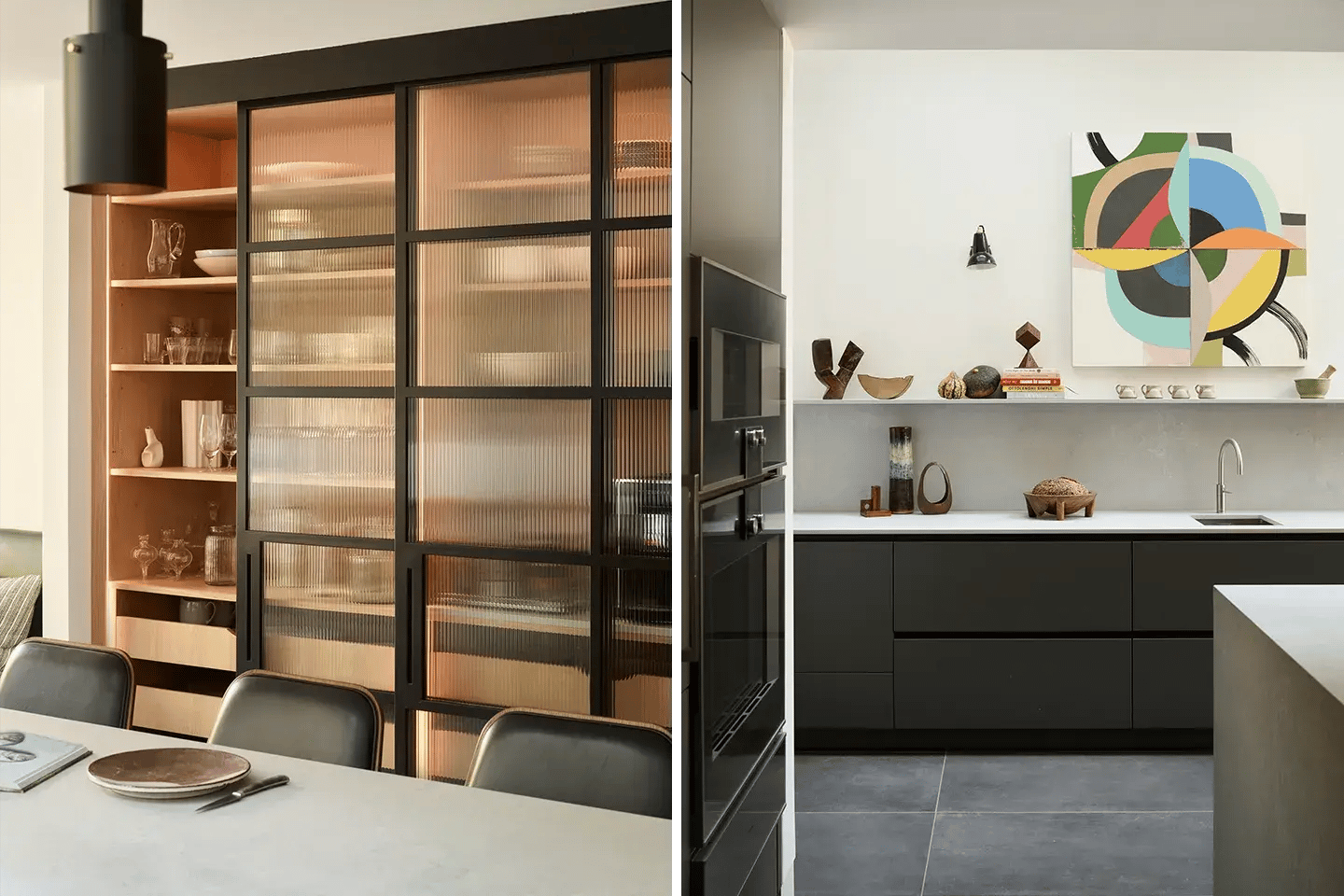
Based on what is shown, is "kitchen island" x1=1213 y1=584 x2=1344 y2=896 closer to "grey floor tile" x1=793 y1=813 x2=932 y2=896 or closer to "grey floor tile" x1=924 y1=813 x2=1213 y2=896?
"grey floor tile" x1=924 y1=813 x2=1213 y2=896

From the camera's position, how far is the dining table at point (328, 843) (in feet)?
4.92

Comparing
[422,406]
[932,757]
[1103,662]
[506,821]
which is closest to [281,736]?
[506,821]

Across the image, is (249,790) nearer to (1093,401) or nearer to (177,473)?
(177,473)

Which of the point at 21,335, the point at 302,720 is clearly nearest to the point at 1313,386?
the point at 302,720

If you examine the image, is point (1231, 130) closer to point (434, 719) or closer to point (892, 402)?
point (892, 402)

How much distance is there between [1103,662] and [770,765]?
2099 millimetres

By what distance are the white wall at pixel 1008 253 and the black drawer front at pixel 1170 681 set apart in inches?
29.8

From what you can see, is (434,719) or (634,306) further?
(434,719)

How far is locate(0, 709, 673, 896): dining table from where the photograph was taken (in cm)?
150

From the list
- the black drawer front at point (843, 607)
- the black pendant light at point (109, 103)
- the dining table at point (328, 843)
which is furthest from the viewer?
the black drawer front at point (843, 607)

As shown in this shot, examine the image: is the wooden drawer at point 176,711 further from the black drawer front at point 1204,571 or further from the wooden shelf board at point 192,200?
the black drawer front at point 1204,571

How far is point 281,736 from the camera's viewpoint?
7.18 ft

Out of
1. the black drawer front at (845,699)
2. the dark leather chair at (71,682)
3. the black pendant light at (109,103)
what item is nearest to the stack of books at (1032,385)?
the black drawer front at (845,699)

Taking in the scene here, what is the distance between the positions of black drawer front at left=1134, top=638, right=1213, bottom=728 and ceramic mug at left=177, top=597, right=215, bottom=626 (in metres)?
3.26
